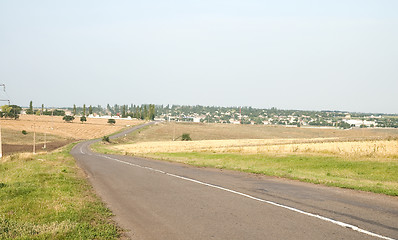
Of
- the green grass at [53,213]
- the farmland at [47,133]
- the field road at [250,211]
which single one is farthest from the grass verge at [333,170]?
the farmland at [47,133]

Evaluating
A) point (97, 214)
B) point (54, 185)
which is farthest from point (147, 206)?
point (54, 185)

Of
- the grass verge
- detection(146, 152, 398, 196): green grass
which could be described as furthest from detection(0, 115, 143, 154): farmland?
detection(146, 152, 398, 196): green grass

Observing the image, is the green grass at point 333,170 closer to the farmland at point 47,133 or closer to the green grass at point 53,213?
the green grass at point 53,213

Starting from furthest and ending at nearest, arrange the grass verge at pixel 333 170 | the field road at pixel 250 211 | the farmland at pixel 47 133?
the farmland at pixel 47 133 < the grass verge at pixel 333 170 < the field road at pixel 250 211

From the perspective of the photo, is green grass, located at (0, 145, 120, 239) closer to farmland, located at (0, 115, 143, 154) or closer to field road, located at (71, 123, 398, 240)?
field road, located at (71, 123, 398, 240)

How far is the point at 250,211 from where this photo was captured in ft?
38.2

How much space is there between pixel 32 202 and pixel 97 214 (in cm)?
317

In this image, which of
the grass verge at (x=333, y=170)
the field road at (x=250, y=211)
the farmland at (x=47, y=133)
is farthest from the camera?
the farmland at (x=47, y=133)

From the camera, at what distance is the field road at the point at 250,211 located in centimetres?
916

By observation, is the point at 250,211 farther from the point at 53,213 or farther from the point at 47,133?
the point at 47,133

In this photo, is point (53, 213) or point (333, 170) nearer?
point (53, 213)

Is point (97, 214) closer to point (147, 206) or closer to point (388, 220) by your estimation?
point (147, 206)

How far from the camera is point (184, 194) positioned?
15.5 meters

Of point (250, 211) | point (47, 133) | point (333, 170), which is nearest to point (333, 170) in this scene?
point (333, 170)
